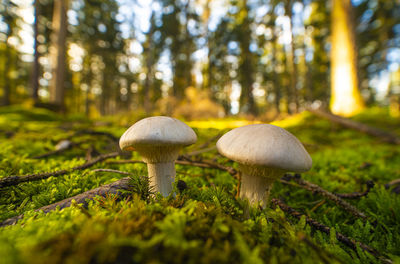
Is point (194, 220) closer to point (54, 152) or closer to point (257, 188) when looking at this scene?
point (257, 188)

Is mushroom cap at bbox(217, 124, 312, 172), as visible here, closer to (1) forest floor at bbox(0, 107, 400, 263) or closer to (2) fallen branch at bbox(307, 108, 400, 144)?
(1) forest floor at bbox(0, 107, 400, 263)

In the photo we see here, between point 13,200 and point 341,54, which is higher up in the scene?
point 341,54

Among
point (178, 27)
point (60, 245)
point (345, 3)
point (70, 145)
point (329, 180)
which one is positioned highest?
point (178, 27)

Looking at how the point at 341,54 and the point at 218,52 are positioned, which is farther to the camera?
the point at 218,52

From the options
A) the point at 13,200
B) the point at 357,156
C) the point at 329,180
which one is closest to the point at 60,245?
the point at 13,200

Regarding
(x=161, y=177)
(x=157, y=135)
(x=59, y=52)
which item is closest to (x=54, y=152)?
(x=161, y=177)

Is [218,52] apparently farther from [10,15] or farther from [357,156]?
[357,156]

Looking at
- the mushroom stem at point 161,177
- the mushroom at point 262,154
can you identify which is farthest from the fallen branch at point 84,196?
the mushroom at point 262,154
